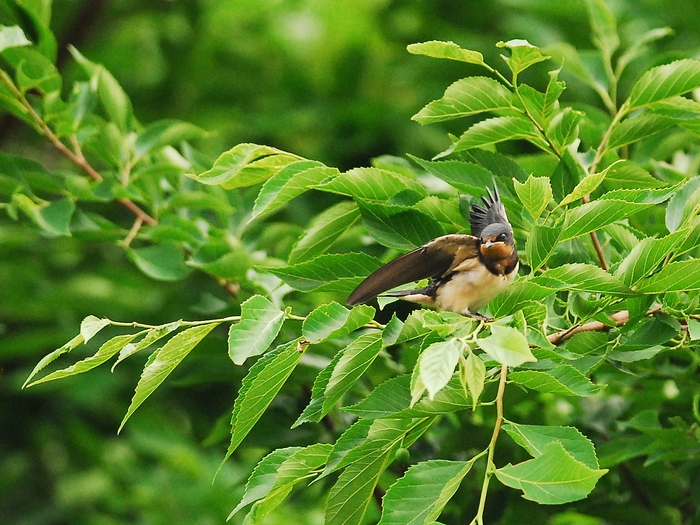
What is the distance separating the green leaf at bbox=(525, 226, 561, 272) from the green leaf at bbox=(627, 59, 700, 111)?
435 mm

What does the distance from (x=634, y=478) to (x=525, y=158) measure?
77 centimetres

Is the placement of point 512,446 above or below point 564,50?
below

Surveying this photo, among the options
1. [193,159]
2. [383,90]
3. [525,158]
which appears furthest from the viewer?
[383,90]

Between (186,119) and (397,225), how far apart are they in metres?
3.63

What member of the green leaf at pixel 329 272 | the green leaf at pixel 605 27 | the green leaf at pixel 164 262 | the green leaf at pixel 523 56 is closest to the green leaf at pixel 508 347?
the green leaf at pixel 329 272

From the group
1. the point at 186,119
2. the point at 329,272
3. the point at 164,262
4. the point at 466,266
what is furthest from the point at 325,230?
the point at 186,119

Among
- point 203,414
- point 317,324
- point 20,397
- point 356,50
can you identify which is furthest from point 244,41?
point 317,324

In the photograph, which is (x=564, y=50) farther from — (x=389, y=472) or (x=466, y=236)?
(x=389, y=472)

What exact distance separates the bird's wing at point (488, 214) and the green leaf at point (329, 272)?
0.57ft

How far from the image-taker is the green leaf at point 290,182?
1338 mm

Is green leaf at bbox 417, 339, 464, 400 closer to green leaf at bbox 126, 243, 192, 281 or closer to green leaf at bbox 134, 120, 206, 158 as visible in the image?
green leaf at bbox 126, 243, 192, 281

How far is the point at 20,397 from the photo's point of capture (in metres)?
4.16

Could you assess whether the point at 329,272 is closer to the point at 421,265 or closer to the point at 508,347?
the point at 421,265

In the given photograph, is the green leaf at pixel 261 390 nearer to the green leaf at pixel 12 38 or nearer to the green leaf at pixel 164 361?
the green leaf at pixel 164 361
